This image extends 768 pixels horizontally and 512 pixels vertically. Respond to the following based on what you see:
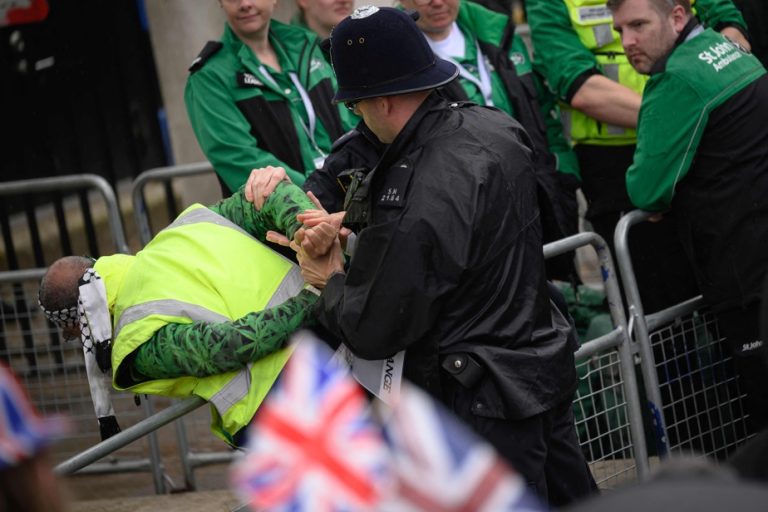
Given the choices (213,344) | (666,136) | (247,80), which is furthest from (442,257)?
(247,80)

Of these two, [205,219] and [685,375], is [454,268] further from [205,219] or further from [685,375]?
[685,375]

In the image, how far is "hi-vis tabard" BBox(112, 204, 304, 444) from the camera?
397 centimetres

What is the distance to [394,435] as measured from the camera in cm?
200

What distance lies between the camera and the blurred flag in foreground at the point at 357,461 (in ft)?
6.27

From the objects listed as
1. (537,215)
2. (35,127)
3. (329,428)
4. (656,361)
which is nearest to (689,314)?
Result: (656,361)

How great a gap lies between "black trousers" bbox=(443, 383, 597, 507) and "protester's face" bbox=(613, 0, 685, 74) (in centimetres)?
171

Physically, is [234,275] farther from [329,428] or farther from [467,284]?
[329,428]

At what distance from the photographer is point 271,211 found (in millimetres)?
4230

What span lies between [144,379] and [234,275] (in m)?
0.40

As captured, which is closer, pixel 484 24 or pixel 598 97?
pixel 598 97

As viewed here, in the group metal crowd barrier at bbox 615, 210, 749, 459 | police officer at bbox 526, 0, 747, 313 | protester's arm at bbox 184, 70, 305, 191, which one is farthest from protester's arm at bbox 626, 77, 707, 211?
protester's arm at bbox 184, 70, 305, 191

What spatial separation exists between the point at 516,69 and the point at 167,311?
265cm

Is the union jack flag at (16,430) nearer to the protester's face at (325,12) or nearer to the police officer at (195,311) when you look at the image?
the police officer at (195,311)

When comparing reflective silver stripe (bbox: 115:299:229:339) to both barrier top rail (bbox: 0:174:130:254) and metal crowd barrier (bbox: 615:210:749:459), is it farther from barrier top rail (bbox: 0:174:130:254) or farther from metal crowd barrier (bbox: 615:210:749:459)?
barrier top rail (bbox: 0:174:130:254)
